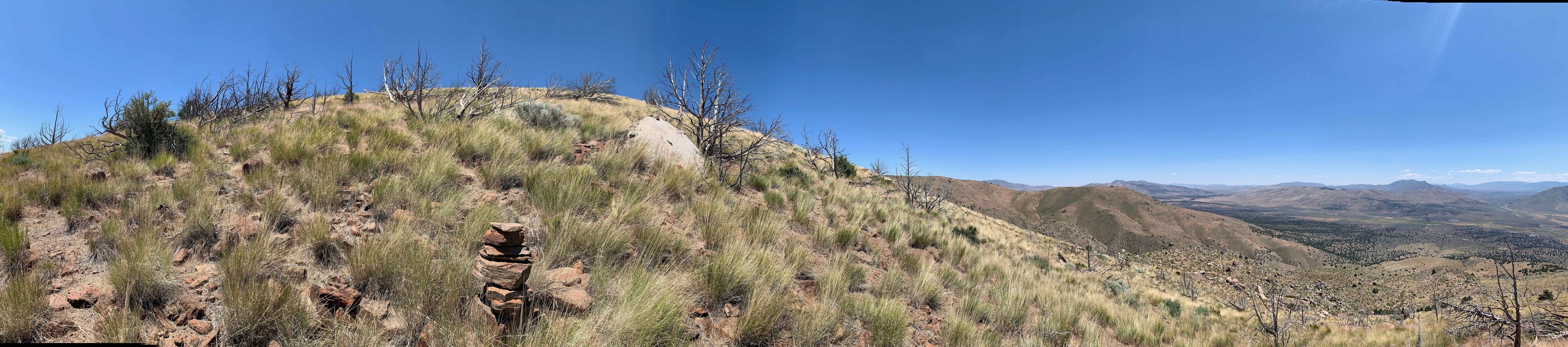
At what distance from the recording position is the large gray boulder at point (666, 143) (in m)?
7.50

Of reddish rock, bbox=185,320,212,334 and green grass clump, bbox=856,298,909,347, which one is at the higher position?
reddish rock, bbox=185,320,212,334

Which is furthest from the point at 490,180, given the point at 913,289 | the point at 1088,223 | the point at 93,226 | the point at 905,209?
the point at 1088,223

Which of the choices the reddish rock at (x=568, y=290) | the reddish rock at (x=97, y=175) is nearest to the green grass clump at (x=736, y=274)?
the reddish rock at (x=568, y=290)

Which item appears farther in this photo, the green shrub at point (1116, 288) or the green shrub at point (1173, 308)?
the green shrub at point (1116, 288)

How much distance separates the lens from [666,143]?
8.23 m

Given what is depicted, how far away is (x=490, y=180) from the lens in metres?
4.86

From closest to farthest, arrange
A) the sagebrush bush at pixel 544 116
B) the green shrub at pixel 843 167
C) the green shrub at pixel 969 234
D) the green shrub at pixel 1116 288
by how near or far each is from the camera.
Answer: the sagebrush bush at pixel 544 116 → the green shrub at pixel 1116 288 → the green shrub at pixel 969 234 → the green shrub at pixel 843 167

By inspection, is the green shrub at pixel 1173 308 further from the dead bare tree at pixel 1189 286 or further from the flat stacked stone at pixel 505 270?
the flat stacked stone at pixel 505 270

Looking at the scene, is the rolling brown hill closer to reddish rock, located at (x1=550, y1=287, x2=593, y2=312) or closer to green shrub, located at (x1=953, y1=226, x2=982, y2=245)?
green shrub, located at (x1=953, y1=226, x2=982, y2=245)

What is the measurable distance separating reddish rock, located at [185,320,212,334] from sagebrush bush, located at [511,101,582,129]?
650cm

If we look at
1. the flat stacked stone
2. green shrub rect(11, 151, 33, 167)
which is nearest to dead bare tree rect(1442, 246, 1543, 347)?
the flat stacked stone

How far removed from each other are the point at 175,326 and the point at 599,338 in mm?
1990

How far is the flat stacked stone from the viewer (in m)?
2.50

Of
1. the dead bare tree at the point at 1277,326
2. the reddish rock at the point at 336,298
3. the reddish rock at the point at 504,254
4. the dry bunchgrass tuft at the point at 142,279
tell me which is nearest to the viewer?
the dry bunchgrass tuft at the point at 142,279
